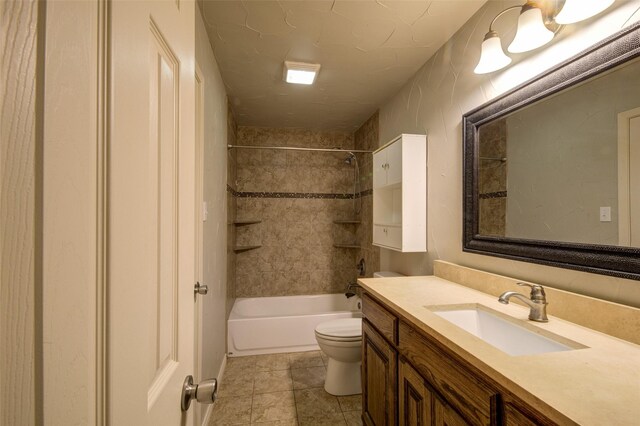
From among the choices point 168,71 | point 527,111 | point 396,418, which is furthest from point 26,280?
point 527,111

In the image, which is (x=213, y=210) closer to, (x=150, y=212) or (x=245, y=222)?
(x=245, y=222)

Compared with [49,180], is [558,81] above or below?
above

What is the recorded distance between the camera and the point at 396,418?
127 cm

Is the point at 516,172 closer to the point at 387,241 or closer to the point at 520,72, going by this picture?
the point at 520,72

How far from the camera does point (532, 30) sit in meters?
1.15

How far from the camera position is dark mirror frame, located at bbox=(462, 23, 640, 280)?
0.93 metres

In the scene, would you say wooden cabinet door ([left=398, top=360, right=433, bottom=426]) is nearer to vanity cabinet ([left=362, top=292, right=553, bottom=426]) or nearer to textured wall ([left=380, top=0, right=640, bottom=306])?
vanity cabinet ([left=362, top=292, right=553, bottom=426])

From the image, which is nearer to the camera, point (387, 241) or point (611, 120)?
point (611, 120)

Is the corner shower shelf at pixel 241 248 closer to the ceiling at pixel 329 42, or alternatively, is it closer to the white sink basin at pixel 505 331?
the ceiling at pixel 329 42

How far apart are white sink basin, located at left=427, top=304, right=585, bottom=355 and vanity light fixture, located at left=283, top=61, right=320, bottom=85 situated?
175cm

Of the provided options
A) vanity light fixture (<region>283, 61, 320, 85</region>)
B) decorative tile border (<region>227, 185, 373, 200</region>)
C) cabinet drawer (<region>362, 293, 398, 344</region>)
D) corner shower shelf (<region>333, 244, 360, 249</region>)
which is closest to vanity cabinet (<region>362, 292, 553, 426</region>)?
cabinet drawer (<region>362, 293, 398, 344</region>)

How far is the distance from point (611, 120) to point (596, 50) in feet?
0.82

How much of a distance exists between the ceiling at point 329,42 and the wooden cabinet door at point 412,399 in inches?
68.2

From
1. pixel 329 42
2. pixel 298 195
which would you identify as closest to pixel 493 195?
pixel 329 42
